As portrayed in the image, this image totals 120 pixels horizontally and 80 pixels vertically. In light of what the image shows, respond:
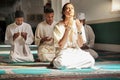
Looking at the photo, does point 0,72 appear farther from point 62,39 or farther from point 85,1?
point 85,1

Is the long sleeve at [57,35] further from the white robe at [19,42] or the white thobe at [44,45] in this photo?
the white robe at [19,42]

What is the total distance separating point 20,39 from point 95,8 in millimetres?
3640

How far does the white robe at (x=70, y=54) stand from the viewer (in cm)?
498

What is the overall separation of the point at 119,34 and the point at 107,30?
0.73 meters

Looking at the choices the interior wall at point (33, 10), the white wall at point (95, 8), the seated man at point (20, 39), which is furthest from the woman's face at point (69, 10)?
the interior wall at point (33, 10)

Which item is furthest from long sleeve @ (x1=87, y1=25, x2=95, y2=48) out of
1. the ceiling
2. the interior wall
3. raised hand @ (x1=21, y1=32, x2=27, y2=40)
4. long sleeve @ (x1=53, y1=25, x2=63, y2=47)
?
the ceiling

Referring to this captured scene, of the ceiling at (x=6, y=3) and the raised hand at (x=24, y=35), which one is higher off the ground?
the ceiling at (x=6, y=3)

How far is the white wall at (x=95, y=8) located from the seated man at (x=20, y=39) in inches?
111

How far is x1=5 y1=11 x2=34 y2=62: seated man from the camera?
21.1 feet

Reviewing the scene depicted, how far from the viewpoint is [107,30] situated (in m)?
8.66

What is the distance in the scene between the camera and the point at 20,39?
6582mm

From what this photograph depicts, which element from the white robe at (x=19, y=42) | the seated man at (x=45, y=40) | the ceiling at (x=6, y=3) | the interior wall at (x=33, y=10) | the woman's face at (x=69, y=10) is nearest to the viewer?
the woman's face at (x=69, y=10)

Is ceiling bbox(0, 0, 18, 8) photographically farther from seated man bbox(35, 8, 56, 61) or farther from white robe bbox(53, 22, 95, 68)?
white robe bbox(53, 22, 95, 68)

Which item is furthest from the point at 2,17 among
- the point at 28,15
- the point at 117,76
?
the point at 117,76
